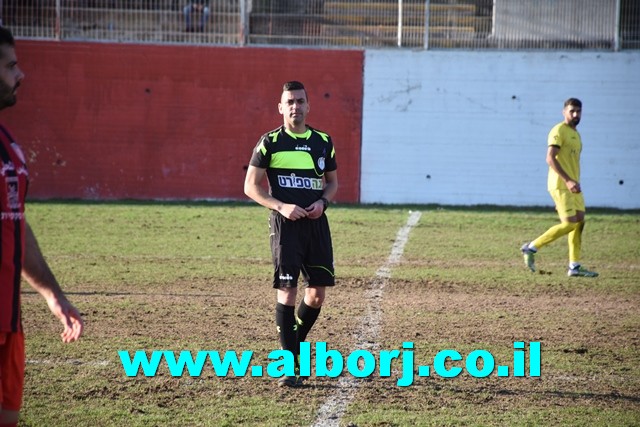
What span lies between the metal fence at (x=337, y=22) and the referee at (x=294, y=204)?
1505cm

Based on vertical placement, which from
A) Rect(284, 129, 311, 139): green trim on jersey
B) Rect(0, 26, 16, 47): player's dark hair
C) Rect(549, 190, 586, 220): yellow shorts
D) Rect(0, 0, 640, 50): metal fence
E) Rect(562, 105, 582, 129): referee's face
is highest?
Rect(0, 0, 640, 50): metal fence

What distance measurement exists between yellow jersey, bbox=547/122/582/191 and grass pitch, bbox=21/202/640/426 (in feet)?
4.16

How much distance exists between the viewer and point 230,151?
71.1 feet

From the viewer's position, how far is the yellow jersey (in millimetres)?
12109

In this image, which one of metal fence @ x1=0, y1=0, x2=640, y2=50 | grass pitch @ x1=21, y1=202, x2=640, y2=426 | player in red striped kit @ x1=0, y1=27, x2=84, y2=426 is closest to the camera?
player in red striped kit @ x1=0, y1=27, x2=84, y2=426

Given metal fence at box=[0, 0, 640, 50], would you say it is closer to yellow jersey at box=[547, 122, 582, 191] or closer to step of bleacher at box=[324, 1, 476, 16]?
step of bleacher at box=[324, 1, 476, 16]

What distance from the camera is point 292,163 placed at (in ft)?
23.5

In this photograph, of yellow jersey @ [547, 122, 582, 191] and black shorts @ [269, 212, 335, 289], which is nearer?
black shorts @ [269, 212, 335, 289]

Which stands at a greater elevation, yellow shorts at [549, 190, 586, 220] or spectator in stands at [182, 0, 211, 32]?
spectator in stands at [182, 0, 211, 32]

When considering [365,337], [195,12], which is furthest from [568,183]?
[195,12]

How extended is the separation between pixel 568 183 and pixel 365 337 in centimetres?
478

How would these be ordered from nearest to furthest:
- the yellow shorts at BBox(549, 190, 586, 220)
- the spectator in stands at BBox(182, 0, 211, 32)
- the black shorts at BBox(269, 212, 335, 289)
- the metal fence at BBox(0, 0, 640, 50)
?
the black shorts at BBox(269, 212, 335, 289) → the yellow shorts at BBox(549, 190, 586, 220) → the metal fence at BBox(0, 0, 640, 50) → the spectator in stands at BBox(182, 0, 211, 32)

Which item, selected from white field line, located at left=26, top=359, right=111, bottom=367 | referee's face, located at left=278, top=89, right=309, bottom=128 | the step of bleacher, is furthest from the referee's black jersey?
the step of bleacher

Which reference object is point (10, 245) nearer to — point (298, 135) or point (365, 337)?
point (298, 135)
